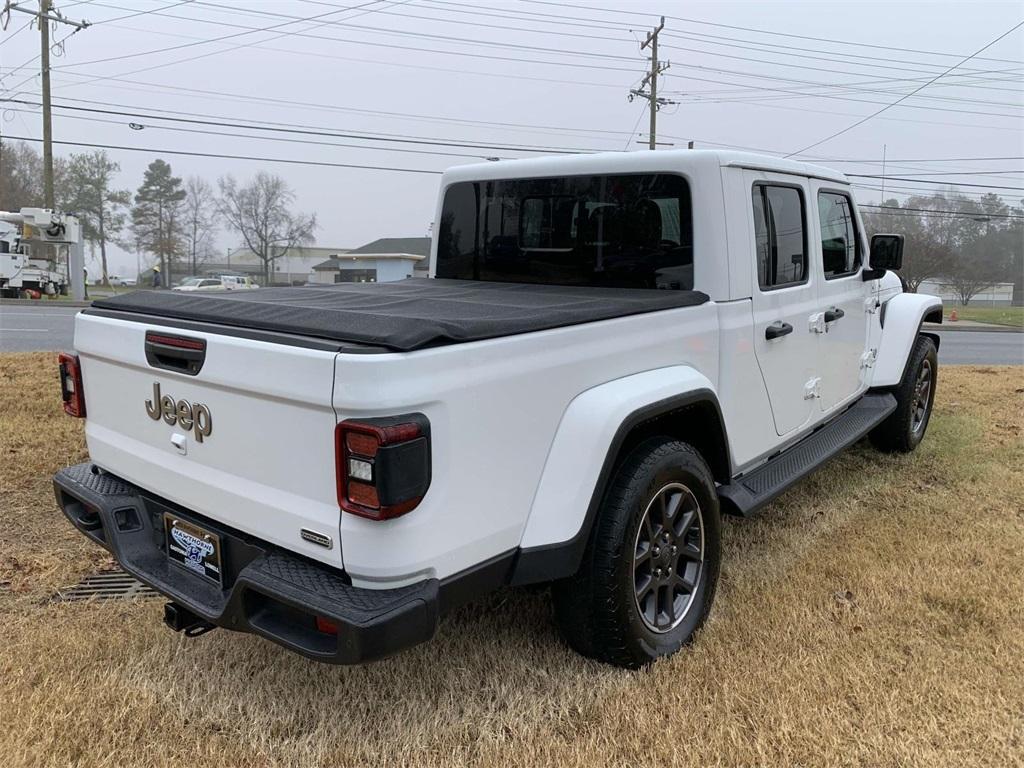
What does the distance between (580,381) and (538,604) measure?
1283 millimetres

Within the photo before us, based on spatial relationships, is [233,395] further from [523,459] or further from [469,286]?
[469,286]

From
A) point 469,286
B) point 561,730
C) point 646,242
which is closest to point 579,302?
point 646,242

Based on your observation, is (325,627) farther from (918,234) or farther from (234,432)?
(918,234)

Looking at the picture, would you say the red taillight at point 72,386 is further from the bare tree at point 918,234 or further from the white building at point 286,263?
the white building at point 286,263

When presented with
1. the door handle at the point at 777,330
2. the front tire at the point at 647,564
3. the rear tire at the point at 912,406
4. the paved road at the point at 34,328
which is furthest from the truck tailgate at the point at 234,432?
the paved road at the point at 34,328

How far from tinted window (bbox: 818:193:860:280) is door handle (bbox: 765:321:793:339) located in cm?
79

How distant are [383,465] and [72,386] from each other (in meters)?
1.92

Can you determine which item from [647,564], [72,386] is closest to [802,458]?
[647,564]

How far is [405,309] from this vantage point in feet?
8.61

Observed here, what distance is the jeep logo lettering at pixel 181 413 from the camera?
2.42 m

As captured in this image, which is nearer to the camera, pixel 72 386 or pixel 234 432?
pixel 234 432

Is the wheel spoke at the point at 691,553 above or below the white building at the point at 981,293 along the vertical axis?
below

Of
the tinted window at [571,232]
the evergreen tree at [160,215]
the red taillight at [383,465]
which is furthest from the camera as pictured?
the evergreen tree at [160,215]

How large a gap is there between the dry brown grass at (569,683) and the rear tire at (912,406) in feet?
5.33
